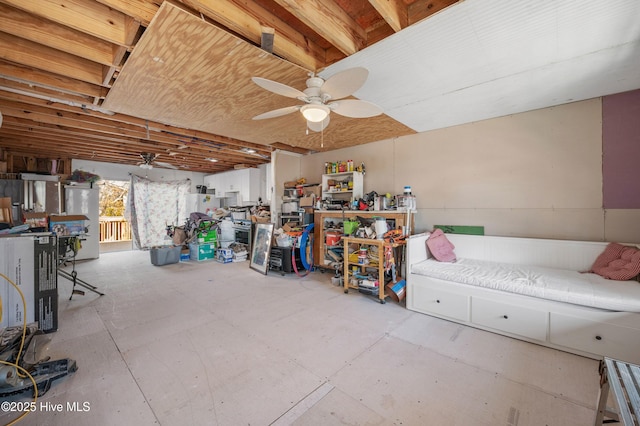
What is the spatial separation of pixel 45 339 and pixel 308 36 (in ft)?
11.3

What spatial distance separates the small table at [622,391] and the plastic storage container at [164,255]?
647 cm

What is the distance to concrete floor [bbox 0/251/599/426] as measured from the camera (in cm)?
150

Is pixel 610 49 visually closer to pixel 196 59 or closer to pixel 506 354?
pixel 506 354

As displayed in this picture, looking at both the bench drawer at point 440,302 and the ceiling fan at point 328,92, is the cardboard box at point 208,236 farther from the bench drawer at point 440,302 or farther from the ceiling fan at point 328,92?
the bench drawer at point 440,302

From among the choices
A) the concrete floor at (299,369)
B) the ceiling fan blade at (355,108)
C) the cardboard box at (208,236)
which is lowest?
the concrete floor at (299,369)

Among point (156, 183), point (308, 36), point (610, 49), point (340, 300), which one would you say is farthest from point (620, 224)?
point (156, 183)

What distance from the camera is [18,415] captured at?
150 cm

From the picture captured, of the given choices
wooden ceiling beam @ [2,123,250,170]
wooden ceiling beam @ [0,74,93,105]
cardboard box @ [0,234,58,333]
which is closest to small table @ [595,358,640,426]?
cardboard box @ [0,234,58,333]

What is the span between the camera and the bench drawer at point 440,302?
2.64m

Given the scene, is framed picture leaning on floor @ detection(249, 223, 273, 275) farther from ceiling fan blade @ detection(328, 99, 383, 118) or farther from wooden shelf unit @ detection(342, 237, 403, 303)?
ceiling fan blade @ detection(328, 99, 383, 118)

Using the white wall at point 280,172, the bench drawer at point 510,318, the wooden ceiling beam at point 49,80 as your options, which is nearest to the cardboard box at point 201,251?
the white wall at point 280,172

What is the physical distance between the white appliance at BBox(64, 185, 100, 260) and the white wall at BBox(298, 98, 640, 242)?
7359mm

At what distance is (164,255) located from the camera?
18.0 feet

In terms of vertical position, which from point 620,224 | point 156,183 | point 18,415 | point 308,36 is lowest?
point 18,415
